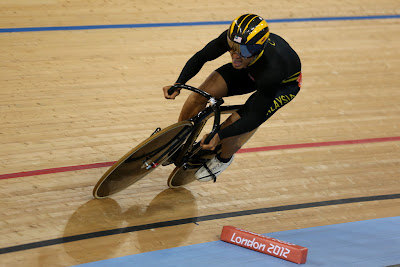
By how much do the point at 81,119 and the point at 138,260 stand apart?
1.69 meters

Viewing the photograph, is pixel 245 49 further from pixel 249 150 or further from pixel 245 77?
pixel 249 150

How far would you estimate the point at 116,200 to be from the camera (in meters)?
3.86

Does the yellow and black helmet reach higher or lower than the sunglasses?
higher

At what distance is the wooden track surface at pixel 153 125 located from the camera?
3666 millimetres

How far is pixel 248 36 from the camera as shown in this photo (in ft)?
10.4

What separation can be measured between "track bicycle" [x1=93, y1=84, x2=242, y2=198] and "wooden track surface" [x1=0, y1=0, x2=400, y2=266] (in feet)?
0.61

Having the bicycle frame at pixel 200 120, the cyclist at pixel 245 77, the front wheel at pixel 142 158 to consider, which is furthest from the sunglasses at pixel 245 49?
the front wheel at pixel 142 158

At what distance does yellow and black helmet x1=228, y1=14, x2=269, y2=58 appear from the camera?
3.19 meters

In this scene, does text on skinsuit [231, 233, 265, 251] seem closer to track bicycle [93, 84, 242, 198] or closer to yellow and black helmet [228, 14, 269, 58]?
track bicycle [93, 84, 242, 198]

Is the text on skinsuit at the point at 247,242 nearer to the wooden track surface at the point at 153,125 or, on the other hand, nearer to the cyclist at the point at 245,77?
the wooden track surface at the point at 153,125

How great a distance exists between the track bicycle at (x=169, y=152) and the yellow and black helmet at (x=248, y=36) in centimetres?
37

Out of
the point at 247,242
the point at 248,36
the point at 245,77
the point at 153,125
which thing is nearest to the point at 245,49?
the point at 248,36

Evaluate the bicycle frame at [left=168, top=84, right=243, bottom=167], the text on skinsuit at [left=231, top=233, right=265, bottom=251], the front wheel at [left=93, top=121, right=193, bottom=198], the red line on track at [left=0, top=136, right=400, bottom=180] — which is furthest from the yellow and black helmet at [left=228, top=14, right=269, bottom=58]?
the red line on track at [left=0, top=136, right=400, bottom=180]

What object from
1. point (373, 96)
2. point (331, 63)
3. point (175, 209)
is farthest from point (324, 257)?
point (331, 63)
